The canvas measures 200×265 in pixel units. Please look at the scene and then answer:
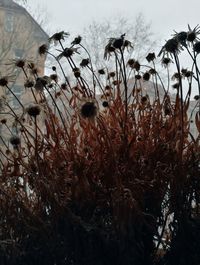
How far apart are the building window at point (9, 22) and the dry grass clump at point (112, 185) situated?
4.45 ft

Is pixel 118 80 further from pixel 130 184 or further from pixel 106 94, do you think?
pixel 130 184

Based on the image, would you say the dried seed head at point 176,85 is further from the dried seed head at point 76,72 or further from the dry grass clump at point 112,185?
the dried seed head at point 76,72

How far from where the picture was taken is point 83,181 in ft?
2.21

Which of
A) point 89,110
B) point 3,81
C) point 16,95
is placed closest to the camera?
point 89,110

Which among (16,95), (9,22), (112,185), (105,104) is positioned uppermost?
(9,22)

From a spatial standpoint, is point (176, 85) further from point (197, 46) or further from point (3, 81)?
point (3, 81)

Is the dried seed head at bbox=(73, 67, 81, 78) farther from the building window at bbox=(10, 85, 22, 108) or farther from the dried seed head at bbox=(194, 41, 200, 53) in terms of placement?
the building window at bbox=(10, 85, 22, 108)

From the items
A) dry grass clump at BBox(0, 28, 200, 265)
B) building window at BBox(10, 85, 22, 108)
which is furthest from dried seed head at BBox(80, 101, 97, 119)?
building window at BBox(10, 85, 22, 108)

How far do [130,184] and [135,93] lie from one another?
0.18 meters

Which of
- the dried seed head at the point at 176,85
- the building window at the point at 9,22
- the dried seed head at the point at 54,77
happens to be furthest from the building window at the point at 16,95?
the building window at the point at 9,22

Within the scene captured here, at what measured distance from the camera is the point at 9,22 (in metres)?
2.22

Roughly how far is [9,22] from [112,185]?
5.51 ft

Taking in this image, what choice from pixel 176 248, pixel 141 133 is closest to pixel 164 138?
pixel 141 133

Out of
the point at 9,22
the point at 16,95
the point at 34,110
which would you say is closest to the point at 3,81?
the point at 34,110
